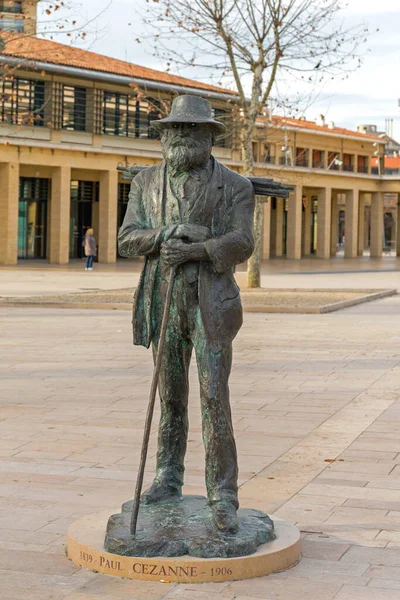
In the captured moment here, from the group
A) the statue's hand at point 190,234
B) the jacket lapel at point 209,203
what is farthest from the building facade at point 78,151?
the statue's hand at point 190,234

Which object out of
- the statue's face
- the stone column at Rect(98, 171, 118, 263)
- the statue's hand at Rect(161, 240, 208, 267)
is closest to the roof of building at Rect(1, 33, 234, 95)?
the stone column at Rect(98, 171, 118, 263)

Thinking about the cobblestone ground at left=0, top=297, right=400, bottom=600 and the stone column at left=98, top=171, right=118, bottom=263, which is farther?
the stone column at left=98, top=171, right=118, bottom=263

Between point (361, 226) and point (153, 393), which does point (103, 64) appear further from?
point (153, 393)

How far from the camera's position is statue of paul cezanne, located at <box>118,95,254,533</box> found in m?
5.39

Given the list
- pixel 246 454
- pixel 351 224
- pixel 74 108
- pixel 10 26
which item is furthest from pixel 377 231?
pixel 246 454

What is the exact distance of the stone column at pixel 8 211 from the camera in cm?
4328

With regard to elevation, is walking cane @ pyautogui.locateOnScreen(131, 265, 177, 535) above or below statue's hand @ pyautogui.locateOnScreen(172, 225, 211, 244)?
below

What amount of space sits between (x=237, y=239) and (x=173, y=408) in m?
0.95

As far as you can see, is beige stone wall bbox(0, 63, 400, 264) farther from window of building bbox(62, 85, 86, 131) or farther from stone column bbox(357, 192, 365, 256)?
stone column bbox(357, 192, 365, 256)

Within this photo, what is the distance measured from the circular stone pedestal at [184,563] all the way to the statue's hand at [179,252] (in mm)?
1383

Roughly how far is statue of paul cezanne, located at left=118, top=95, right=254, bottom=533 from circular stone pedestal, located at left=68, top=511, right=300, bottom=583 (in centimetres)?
23

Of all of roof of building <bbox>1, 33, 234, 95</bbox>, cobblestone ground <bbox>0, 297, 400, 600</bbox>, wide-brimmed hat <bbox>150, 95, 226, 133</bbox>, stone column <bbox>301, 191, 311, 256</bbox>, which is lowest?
cobblestone ground <bbox>0, 297, 400, 600</bbox>

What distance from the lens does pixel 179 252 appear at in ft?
17.5

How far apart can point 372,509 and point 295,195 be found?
52486 mm
